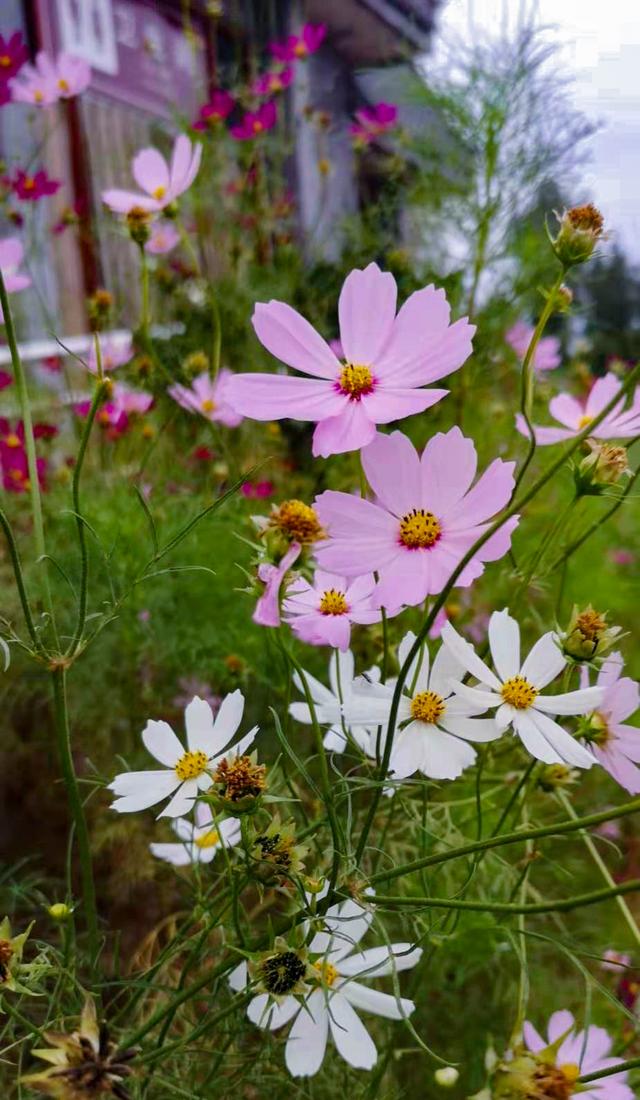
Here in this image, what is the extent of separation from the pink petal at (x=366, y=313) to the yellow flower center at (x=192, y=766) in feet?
0.56

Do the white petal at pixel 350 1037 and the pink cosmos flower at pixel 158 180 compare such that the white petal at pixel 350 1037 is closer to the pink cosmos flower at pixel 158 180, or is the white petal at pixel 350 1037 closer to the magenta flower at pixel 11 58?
the pink cosmos flower at pixel 158 180

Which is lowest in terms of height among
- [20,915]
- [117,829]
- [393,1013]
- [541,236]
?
[20,915]

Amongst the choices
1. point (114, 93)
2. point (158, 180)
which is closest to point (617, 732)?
point (158, 180)

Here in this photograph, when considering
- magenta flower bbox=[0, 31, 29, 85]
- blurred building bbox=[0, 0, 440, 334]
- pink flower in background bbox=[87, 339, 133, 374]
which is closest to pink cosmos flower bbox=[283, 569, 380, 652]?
pink flower in background bbox=[87, 339, 133, 374]

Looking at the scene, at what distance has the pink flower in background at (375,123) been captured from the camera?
107cm

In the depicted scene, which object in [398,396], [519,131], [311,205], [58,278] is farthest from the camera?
[311,205]

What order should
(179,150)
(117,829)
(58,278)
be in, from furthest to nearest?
(58,278) < (117,829) < (179,150)

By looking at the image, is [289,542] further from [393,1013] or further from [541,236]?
[541,236]

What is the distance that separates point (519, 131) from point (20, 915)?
88 cm

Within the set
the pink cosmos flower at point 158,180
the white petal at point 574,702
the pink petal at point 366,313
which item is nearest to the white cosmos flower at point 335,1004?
the white petal at point 574,702

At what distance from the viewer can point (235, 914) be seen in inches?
11.5

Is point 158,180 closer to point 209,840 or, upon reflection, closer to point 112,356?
point 112,356

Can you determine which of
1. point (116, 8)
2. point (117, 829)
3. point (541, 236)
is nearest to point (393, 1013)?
point (117, 829)

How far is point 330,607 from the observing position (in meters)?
0.36
